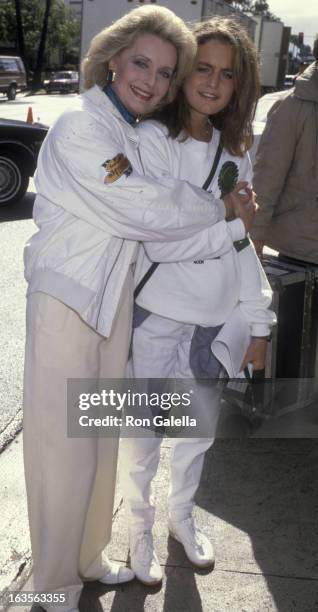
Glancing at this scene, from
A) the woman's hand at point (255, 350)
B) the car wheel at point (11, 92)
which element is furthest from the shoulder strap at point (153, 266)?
the car wheel at point (11, 92)

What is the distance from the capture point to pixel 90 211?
225cm

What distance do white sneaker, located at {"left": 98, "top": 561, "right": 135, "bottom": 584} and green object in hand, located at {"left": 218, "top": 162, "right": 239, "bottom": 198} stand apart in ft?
4.56

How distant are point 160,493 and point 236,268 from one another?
1219 mm

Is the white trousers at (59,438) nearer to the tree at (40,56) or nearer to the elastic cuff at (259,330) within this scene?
the elastic cuff at (259,330)

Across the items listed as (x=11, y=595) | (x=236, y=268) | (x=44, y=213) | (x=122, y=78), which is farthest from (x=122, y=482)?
(x=122, y=78)

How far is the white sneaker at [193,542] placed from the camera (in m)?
2.94

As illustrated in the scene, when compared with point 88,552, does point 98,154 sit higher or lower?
higher

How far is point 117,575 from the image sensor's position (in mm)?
2838

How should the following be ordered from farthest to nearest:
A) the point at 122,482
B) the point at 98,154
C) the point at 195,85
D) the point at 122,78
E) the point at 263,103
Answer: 1. the point at 263,103
2. the point at 122,482
3. the point at 195,85
4. the point at 122,78
5. the point at 98,154

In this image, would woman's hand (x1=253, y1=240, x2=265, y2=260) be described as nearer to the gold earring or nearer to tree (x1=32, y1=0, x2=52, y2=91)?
the gold earring

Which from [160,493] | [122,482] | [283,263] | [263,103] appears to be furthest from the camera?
[263,103]

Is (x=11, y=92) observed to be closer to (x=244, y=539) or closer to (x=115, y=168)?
(x=244, y=539)

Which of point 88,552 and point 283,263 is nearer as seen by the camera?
point 88,552

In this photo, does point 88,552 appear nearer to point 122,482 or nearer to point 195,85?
point 122,482
